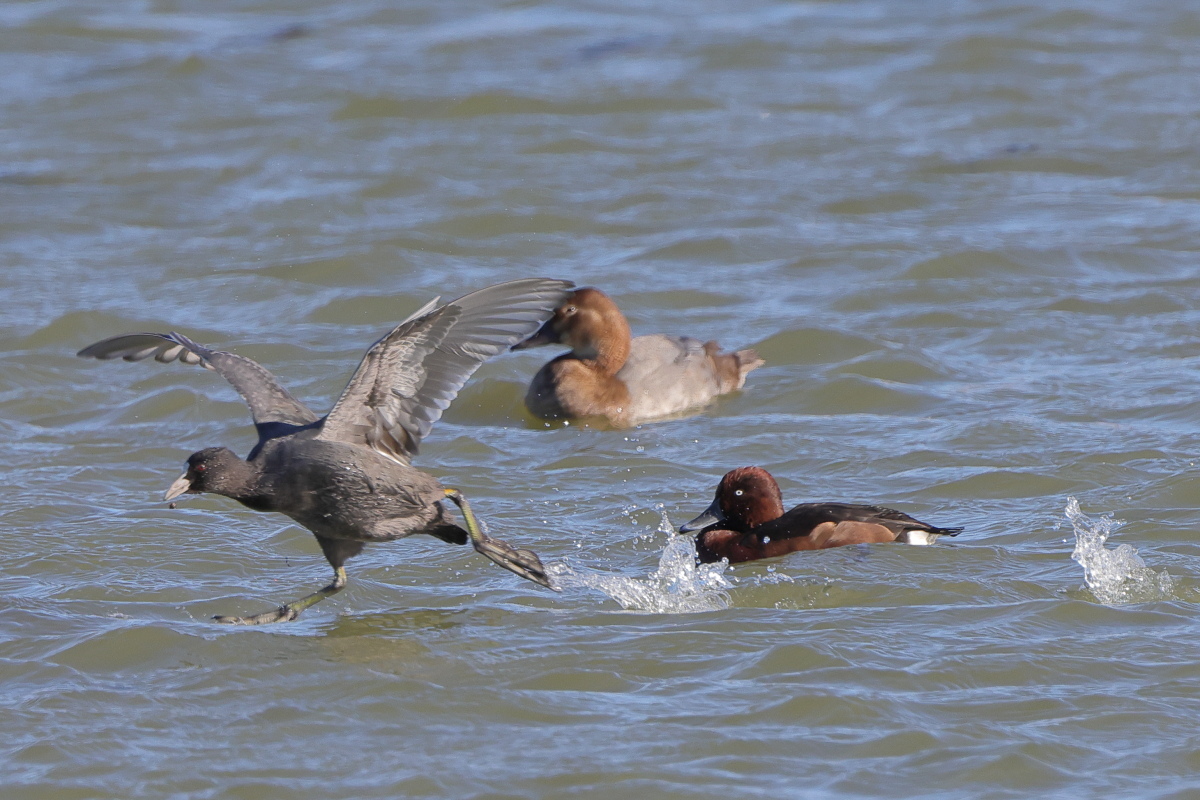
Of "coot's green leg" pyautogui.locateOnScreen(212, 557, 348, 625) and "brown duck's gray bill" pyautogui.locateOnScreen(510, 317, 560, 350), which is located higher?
"brown duck's gray bill" pyautogui.locateOnScreen(510, 317, 560, 350)

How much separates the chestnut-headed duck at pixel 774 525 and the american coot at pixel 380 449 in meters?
1.04

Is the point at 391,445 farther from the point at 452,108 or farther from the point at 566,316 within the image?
the point at 452,108

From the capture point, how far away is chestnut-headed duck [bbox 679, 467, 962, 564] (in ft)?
21.7

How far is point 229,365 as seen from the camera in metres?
6.57

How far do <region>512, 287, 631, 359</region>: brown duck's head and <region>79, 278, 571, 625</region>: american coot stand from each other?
9.70 feet

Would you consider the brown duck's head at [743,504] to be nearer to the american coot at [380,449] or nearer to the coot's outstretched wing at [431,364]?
the american coot at [380,449]

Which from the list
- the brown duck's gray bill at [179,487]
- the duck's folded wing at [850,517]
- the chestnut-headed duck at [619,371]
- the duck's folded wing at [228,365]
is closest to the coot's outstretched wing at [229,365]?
the duck's folded wing at [228,365]

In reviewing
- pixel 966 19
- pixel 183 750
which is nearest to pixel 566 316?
pixel 183 750

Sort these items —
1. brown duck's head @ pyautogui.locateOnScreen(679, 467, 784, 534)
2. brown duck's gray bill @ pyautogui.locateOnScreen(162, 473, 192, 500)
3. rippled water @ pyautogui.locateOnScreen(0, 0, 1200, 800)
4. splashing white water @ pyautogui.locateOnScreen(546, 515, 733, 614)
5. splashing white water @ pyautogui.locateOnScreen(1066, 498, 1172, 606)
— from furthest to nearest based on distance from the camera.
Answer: brown duck's head @ pyautogui.locateOnScreen(679, 467, 784, 534) < splashing white water @ pyautogui.locateOnScreen(546, 515, 733, 614) < splashing white water @ pyautogui.locateOnScreen(1066, 498, 1172, 606) < brown duck's gray bill @ pyautogui.locateOnScreen(162, 473, 192, 500) < rippled water @ pyautogui.locateOnScreen(0, 0, 1200, 800)

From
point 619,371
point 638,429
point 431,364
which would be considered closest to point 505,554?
point 431,364

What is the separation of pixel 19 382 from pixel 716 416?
389 centimetres

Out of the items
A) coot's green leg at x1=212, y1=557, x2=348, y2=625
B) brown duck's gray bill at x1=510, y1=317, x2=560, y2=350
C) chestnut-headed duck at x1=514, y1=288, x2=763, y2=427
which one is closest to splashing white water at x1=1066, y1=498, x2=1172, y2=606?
coot's green leg at x1=212, y1=557, x2=348, y2=625

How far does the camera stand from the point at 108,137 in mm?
13945

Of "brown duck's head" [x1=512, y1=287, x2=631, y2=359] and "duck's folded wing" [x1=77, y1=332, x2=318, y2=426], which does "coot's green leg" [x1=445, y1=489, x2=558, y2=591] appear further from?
"brown duck's head" [x1=512, y1=287, x2=631, y2=359]
